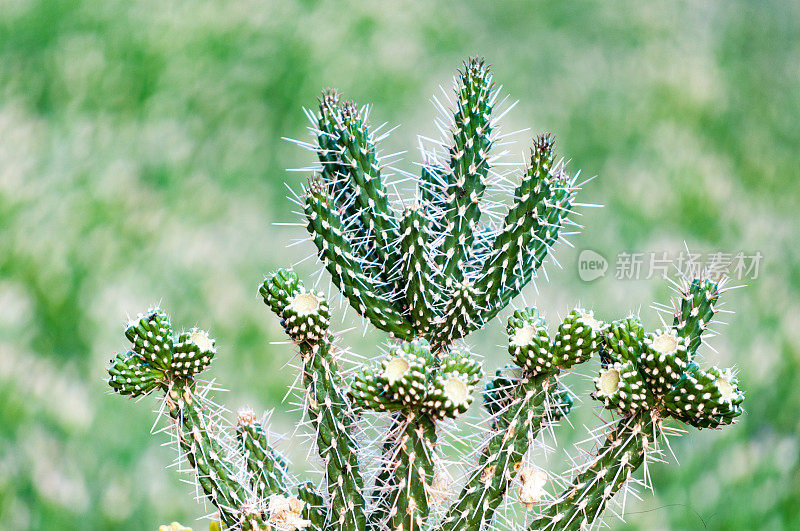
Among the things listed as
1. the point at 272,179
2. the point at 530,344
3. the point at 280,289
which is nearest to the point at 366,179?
the point at 280,289

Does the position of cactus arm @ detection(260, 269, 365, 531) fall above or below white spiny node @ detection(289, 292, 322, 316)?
below

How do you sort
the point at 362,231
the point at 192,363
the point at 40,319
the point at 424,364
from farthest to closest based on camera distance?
the point at 40,319 → the point at 362,231 → the point at 192,363 → the point at 424,364

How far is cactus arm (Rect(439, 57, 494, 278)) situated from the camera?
39.4 inches

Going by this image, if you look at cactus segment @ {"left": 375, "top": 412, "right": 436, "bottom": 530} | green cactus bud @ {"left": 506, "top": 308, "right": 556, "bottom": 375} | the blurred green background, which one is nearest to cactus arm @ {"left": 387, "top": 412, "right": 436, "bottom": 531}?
cactus segment @ {"left": 375, "top": 412, "right": 436, "bottom": 530}

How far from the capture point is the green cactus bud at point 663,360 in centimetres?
86

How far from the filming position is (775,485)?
93.7 inches

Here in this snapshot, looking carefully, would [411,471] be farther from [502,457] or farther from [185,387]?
[185,387]

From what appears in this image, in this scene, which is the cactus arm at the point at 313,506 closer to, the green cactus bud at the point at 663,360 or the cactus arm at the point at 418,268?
the cactus arm at the point at 418,268

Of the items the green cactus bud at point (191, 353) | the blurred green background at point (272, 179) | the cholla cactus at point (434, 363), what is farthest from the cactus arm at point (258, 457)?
the blurred green background at point (272, 179)

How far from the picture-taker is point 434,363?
0.93 metres

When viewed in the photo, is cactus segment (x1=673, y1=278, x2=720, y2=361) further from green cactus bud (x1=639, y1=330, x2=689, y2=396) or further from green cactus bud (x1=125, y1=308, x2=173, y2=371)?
green cactus bud (x1=125, y1=308, x2=173, y2=371)

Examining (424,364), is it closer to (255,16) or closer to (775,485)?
(775,485)

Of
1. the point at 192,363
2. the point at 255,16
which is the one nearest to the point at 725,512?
the point at 192,363

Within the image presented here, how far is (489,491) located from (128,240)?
2061 millimetres
